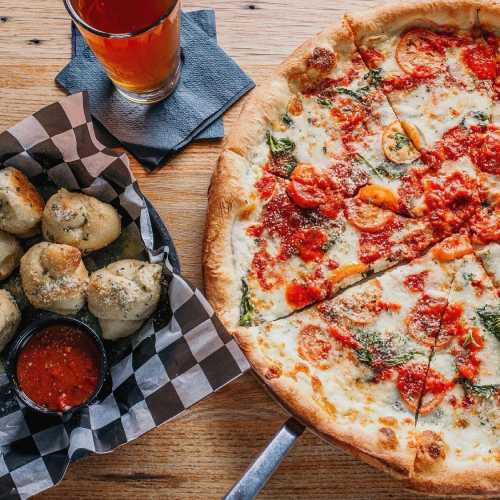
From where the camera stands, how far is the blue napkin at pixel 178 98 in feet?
14.1

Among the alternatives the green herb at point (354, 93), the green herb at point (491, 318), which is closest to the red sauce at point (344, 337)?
the green herb at point (491, 318)

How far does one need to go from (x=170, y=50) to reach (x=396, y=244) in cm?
165

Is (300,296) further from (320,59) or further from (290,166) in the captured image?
(320,59)

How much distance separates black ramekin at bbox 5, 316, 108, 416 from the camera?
3.58m

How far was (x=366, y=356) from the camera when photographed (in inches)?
154

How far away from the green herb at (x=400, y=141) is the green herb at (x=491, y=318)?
1010 mm

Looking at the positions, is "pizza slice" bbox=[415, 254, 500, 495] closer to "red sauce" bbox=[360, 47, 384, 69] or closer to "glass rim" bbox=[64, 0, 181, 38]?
"red sauce" bbox=[360, 47, 384, 69]

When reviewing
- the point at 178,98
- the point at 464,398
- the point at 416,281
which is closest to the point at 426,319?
the point at 416,281

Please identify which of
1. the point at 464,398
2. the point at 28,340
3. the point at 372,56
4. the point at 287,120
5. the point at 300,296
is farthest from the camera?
the point at 372,56

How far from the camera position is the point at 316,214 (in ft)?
13.3

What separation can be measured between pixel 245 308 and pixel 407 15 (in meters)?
1.94

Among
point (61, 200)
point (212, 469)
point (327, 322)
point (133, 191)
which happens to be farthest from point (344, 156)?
point (212, 469)

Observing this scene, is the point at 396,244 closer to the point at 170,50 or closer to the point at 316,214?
the point at 316,214

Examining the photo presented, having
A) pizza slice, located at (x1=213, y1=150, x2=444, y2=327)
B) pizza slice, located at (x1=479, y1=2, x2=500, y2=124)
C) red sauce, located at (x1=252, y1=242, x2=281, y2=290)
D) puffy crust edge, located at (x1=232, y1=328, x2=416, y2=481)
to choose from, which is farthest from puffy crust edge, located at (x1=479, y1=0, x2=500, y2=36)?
puffy crust edge, located at (x1=232, y1=328, x2=416, y2=481)
